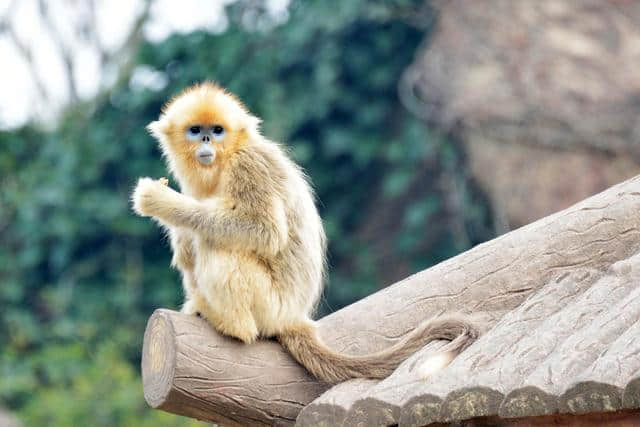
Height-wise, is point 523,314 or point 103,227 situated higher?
point 103,227

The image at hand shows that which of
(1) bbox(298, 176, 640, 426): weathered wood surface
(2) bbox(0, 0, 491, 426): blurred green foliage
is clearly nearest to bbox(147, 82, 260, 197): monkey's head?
(1) bbox(298, 176, 640, 426): weathered wood surface

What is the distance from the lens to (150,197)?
469 centimetres

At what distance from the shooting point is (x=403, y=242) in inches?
453

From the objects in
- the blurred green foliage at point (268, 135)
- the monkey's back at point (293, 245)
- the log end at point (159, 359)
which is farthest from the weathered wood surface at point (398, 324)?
the blurred green foliage at point (268, 135)

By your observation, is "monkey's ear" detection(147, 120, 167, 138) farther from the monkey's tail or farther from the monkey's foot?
the monkey's tail

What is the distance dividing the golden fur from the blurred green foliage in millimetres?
6403

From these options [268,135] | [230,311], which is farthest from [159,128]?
[268,135]

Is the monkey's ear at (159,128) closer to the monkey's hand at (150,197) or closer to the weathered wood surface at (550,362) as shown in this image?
the monkey's hand at (150,197)

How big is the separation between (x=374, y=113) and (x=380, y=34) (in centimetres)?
86

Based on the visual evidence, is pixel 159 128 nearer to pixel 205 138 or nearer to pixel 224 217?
pixel 205 138

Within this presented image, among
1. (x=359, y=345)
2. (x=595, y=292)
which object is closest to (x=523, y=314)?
(x=595, y=292)

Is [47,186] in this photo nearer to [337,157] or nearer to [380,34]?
[337,157]

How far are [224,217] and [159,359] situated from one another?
0.72 metres

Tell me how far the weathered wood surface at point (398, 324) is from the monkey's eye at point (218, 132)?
86 centimetres
